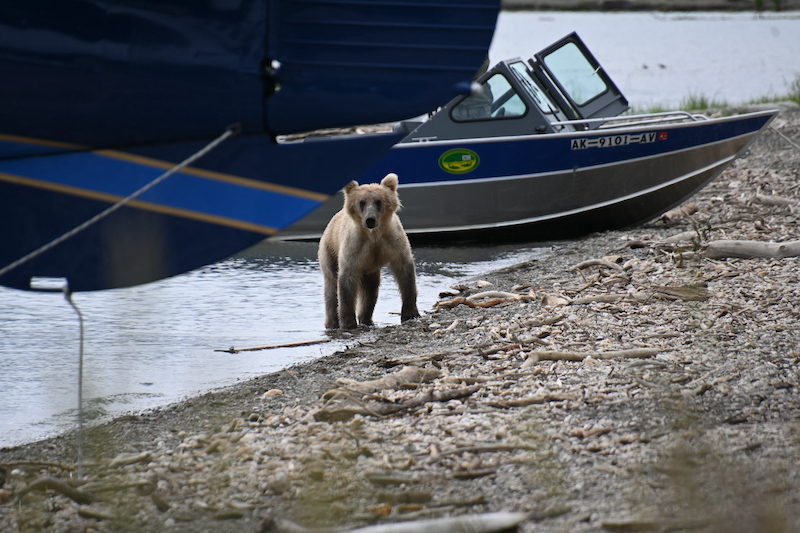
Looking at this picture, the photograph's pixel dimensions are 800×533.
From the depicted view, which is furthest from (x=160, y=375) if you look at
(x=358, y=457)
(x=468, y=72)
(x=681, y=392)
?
(x=681, y=392)

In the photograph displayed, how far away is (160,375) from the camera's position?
5391 millimetres

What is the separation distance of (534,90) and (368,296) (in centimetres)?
465

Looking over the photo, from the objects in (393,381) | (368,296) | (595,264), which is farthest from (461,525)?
(595,264)

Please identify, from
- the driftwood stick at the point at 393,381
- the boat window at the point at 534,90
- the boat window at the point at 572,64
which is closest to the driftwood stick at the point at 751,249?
the driftwood stick at the point at 393,381

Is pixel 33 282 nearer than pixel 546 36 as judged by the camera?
Yes

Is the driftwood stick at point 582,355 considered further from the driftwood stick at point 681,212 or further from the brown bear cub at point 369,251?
the driftwood stick at point 681,212

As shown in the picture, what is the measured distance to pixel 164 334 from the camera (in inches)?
254

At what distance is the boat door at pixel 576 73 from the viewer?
1037 centimetres

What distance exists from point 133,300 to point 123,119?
172 inches

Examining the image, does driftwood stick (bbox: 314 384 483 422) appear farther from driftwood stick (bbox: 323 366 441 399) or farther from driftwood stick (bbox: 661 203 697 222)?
driftwood stick (bbox: 661 203 697 222)

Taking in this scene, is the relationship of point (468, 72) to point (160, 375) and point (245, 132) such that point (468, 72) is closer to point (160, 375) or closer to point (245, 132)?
point (245, 132)

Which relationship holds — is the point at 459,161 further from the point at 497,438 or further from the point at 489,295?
the point at 497,438

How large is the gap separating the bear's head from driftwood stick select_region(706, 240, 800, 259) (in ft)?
9.10

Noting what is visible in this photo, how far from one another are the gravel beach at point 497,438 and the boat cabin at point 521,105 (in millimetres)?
4351
